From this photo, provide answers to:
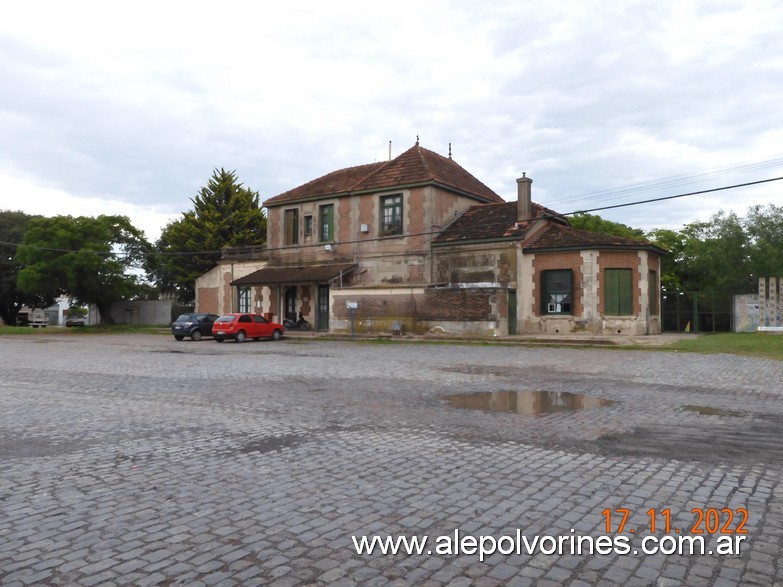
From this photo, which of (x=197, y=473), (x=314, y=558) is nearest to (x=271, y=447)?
(x=197, y=473)

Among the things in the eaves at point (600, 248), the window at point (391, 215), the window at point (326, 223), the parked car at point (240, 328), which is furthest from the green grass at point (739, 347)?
the window at point (326, 223)

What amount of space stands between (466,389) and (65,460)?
24.2 feet

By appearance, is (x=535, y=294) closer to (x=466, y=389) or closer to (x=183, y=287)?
(x=466, y=389)

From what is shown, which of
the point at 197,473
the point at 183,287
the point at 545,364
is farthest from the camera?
the point at 183,287

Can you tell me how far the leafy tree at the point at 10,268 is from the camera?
173 feet

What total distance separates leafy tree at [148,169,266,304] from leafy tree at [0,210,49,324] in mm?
11149

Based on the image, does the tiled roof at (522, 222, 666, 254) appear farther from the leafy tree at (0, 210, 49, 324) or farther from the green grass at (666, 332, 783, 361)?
the leafy tree at (0, 210, 49, 324)

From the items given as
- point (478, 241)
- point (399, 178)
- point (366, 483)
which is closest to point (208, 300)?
point (399, 178)

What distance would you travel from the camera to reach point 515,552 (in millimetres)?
3967

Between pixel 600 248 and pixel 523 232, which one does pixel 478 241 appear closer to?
pixel 523 232

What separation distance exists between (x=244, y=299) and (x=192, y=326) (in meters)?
8.01

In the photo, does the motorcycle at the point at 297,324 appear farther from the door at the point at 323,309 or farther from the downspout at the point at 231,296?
the downspout at the point at 231,296

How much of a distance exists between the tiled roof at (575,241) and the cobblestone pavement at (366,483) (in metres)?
18.1

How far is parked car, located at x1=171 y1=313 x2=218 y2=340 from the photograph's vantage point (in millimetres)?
32156
